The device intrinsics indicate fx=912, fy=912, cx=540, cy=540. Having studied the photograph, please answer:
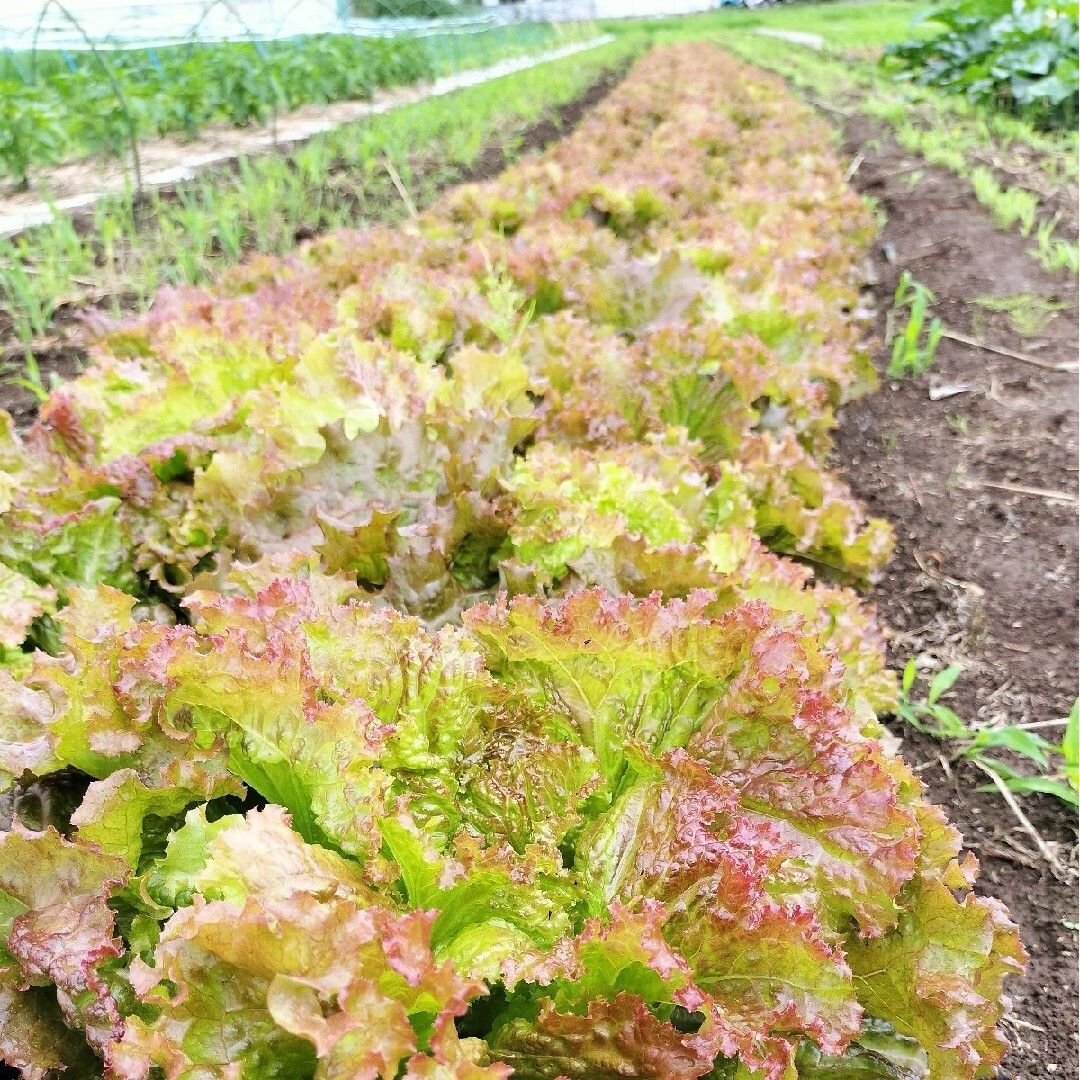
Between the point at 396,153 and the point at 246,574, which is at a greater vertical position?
the point at 396,153

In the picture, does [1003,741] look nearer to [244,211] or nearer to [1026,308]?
[1026,308]

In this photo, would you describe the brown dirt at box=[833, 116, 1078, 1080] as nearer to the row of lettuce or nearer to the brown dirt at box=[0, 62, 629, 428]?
the row of lettuce

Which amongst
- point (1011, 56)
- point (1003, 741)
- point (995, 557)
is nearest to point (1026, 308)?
point (995, 557)

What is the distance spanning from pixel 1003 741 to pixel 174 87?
985cm

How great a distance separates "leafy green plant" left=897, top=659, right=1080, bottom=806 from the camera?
9.18ft

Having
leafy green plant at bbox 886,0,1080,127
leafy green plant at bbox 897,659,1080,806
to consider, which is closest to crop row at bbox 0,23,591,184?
leafy green plant at bbox 897,659,1080,806

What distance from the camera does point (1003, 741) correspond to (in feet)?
9.51

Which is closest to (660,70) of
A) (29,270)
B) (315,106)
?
(315,106)

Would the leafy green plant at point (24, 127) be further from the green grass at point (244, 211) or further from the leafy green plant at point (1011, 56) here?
the leafy green plant at point (1011, 56)

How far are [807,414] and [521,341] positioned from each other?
114cm

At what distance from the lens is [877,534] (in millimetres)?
3104

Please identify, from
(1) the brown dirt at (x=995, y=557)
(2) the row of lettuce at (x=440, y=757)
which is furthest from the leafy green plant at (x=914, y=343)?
(2) the row of lettuce at (x=440, y=757)

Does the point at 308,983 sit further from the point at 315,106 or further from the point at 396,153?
the point at 315,106

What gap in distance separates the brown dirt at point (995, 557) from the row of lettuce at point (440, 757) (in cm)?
67
